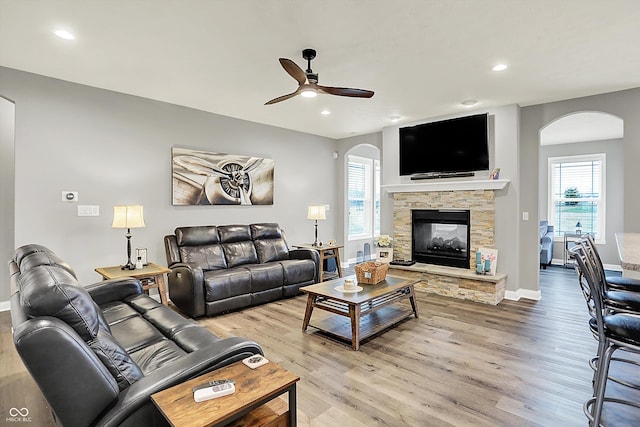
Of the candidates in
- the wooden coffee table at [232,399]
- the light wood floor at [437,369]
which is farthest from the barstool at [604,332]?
the wooden coffee table at [232,399]

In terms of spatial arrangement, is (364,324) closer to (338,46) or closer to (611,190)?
(338,46)

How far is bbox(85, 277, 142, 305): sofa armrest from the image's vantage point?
286 centimetres

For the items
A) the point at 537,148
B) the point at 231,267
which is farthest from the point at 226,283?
the point at 537,148

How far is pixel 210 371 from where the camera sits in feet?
4.83

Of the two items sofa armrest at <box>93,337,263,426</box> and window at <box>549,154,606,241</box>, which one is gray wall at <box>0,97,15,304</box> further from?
window at <box>549,154,606,241</box>

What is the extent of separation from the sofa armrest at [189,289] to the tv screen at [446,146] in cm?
367

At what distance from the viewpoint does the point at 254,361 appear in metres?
1.52

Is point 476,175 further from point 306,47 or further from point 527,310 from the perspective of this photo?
point 306,47

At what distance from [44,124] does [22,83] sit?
440 mm

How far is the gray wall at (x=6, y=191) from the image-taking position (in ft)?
13.1

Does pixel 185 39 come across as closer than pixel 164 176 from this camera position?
Yes

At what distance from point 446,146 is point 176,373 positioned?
4.87m

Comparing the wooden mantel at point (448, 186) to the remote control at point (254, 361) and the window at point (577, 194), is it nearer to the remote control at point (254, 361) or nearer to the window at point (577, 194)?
the window at point (577, 194)

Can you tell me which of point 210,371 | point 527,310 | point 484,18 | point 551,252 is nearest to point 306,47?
point 484,18
